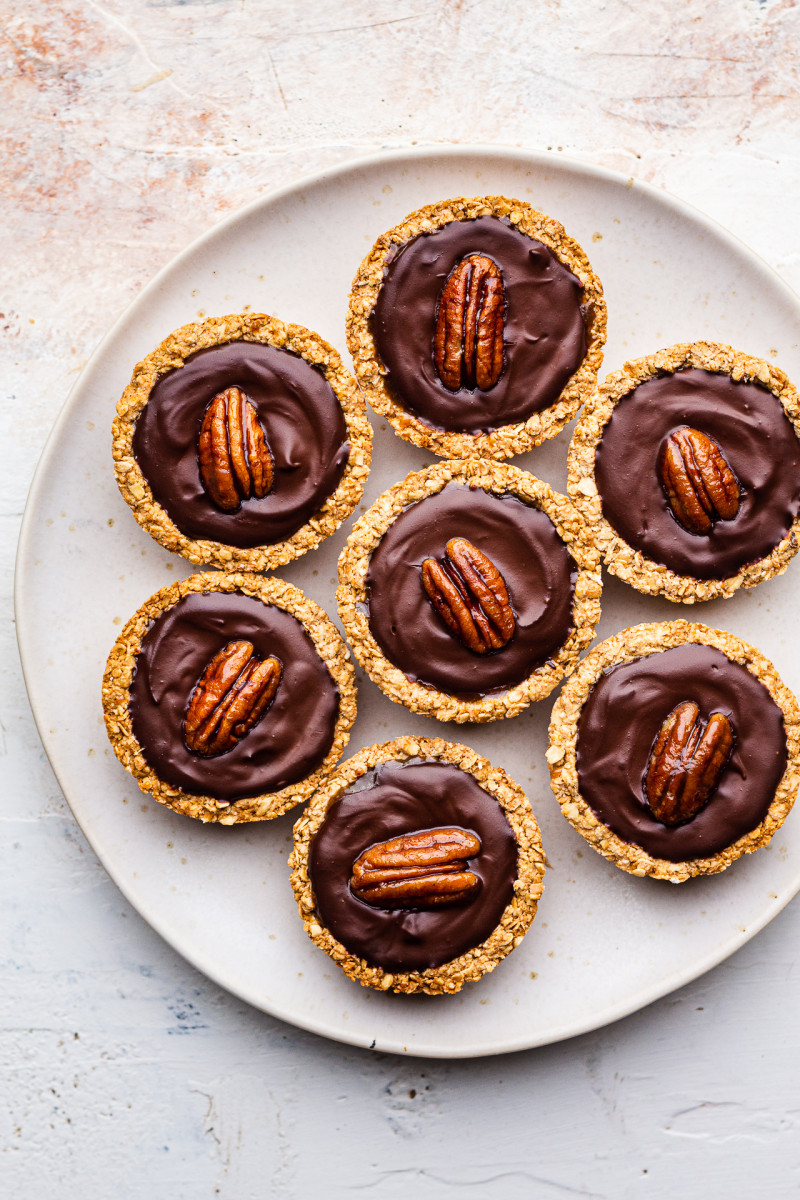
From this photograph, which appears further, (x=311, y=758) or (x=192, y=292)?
(x=192, y=292)

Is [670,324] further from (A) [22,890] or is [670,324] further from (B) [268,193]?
(A) [22,890]

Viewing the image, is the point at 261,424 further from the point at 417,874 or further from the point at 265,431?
the point at 417,874

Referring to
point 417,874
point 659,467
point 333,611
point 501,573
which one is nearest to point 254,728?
point 333,611

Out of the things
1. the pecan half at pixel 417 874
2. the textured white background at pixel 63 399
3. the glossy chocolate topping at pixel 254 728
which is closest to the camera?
the pecan half at pixel 417 874

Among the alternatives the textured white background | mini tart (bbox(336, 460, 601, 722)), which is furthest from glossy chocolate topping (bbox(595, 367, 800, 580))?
the textured white background

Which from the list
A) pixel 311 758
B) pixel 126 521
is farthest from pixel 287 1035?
pixel 126 521

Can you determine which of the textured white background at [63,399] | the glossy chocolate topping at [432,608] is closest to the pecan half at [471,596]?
the glossy chocolate topping at [432,608]

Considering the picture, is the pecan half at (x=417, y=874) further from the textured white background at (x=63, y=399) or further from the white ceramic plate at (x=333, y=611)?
the textured white background at (x=63, y=399)
